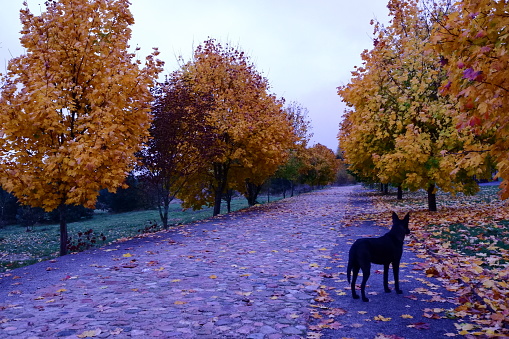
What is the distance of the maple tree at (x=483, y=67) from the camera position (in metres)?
3.98

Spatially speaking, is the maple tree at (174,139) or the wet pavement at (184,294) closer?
the wet pavement at (184,294)

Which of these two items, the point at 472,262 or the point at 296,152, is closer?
the point at 472,262

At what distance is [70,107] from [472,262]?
977 cm

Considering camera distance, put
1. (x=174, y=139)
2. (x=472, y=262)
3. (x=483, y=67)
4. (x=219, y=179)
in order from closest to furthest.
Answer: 1. (x=483, y=67)
2. (x=472, y=262)
3. (x=174, y=139)
4. (x=219, y=179)

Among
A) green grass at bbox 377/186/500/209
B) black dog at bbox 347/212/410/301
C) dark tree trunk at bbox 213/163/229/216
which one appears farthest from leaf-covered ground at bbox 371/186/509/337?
dark tree trunk at bbox 213/163/229/216

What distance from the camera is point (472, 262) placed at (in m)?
7.30

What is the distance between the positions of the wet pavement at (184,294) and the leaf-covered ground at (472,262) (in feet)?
1.67

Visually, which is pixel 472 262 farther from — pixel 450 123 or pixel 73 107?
pixel 73 107

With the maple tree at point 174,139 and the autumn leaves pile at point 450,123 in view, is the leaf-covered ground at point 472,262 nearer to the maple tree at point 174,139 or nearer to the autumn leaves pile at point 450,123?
the autumn leaves pile at point 450,123

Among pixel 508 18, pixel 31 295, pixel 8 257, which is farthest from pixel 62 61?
pixel 8 257

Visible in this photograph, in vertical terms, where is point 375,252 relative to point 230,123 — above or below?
below

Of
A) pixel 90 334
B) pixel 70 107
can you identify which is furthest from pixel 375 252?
pixel 70 107

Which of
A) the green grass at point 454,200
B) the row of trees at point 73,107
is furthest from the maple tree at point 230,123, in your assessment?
the green grass at point 454,200

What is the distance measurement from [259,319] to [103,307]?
2.21 m
